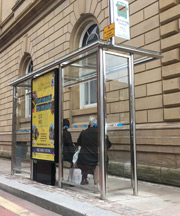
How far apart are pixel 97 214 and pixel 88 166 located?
185 cm

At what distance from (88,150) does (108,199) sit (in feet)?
3.93

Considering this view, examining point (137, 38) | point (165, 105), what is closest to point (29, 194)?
point (165, 105)

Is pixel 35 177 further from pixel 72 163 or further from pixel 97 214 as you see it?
pixel 97 214

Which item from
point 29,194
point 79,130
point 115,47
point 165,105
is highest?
point 115,47

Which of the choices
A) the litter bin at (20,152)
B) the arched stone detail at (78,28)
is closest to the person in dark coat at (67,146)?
the litter bin at (20,152)

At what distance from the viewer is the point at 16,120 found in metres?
8.85

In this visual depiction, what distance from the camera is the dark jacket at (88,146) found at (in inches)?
226

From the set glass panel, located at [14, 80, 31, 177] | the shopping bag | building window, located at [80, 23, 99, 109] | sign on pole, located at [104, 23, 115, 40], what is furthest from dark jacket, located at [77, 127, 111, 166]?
glass panel, located at [14, 80, 31, 177]

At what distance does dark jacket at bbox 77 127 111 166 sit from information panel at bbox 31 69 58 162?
0.70m

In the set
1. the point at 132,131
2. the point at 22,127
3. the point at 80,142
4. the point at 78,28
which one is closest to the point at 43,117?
the point at 80,142

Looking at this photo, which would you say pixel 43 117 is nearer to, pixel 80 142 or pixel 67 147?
pixel 67 147

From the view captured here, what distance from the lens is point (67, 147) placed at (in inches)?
253

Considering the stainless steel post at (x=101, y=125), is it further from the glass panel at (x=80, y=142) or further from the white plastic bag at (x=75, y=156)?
the white plastic bag at (x=75, y=156)

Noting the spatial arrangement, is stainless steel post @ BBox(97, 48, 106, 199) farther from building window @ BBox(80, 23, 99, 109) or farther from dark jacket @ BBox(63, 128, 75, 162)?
dark jacket @ BBox(63, 128, 75, 162)
